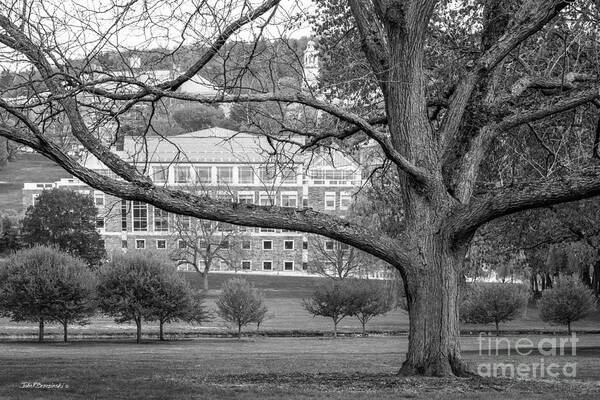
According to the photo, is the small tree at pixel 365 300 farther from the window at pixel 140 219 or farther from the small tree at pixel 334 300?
the window at pixel 140 219

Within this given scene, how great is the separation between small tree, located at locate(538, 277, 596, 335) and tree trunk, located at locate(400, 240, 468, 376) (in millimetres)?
31077

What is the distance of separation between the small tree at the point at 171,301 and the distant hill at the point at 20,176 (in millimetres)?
87070

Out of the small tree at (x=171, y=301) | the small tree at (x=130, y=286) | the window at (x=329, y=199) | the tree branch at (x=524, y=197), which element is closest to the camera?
the tree branch at (x=524, y=197)

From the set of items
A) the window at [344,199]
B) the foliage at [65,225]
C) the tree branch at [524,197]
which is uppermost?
the window at [344,199]

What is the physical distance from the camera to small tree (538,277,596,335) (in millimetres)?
39781

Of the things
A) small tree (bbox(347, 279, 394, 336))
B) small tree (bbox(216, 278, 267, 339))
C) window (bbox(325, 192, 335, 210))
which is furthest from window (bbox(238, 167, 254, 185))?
small tree (bbox(347, 279, 394, 336))

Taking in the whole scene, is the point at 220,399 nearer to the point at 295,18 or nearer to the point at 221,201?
the point at 221,201

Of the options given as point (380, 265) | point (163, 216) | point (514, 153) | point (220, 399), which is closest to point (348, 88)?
point (514, 153)

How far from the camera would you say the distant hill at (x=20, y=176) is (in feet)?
418

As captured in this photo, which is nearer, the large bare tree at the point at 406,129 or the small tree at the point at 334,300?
the large bare tree at the point at 406,129

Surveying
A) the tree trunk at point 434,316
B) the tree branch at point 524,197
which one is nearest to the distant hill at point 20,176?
the tree trunk at point 434,316

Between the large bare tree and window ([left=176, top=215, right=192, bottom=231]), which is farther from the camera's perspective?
window ([left=176, top=215, right=192, bottom=231])

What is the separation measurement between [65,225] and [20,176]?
77298 millimetres
